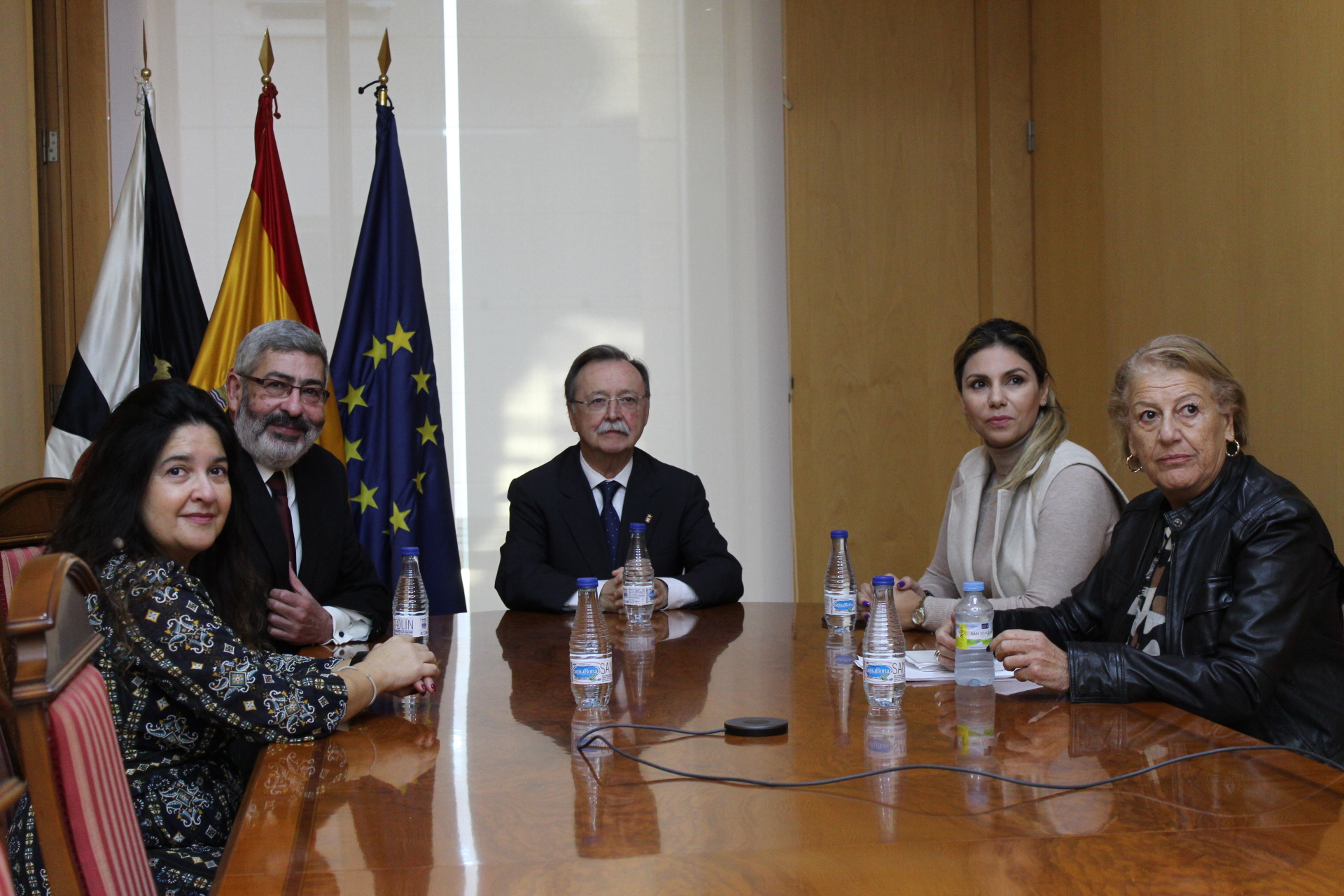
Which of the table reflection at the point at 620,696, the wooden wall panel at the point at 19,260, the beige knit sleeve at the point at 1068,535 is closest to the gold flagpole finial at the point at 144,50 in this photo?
the wooden wall panel at the point at 19,260

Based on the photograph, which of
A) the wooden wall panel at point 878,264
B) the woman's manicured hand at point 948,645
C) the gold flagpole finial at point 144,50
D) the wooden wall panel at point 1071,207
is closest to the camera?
the woman's manicured hand at point 948,645

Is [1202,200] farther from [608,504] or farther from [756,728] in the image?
[756,728]

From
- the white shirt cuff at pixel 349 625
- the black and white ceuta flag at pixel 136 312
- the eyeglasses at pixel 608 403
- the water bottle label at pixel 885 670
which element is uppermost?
the black and white ceuta flag at pixel 136 312

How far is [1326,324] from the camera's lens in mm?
3041

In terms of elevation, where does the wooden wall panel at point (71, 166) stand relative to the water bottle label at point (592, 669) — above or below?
above

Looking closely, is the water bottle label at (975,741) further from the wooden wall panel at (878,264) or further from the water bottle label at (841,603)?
the wooden wall panel at (878,264)

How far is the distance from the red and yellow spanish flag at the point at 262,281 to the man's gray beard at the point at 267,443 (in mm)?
460

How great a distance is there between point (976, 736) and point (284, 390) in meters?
2.21

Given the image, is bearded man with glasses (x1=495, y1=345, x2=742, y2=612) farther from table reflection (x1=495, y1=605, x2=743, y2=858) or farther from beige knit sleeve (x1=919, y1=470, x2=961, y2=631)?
beige knit sleeve (x1=919, y1=470, x2=961, y2=631)

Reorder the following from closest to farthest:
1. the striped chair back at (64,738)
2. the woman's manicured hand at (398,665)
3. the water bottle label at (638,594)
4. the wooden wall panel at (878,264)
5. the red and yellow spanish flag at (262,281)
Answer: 1. the striped chair back at (64,738)
2. the woman's manicured hand at (398,665)
3. the water bottle label at (638,594)
4. the red and yellow spanish flag at (262,281)
5. the wooden wall panel at (878,264)

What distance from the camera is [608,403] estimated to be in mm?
3438

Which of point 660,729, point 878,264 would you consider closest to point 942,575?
point 660,729

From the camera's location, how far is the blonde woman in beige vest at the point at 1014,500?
2.59 m

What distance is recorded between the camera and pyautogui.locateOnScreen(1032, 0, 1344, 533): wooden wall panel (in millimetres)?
3082
